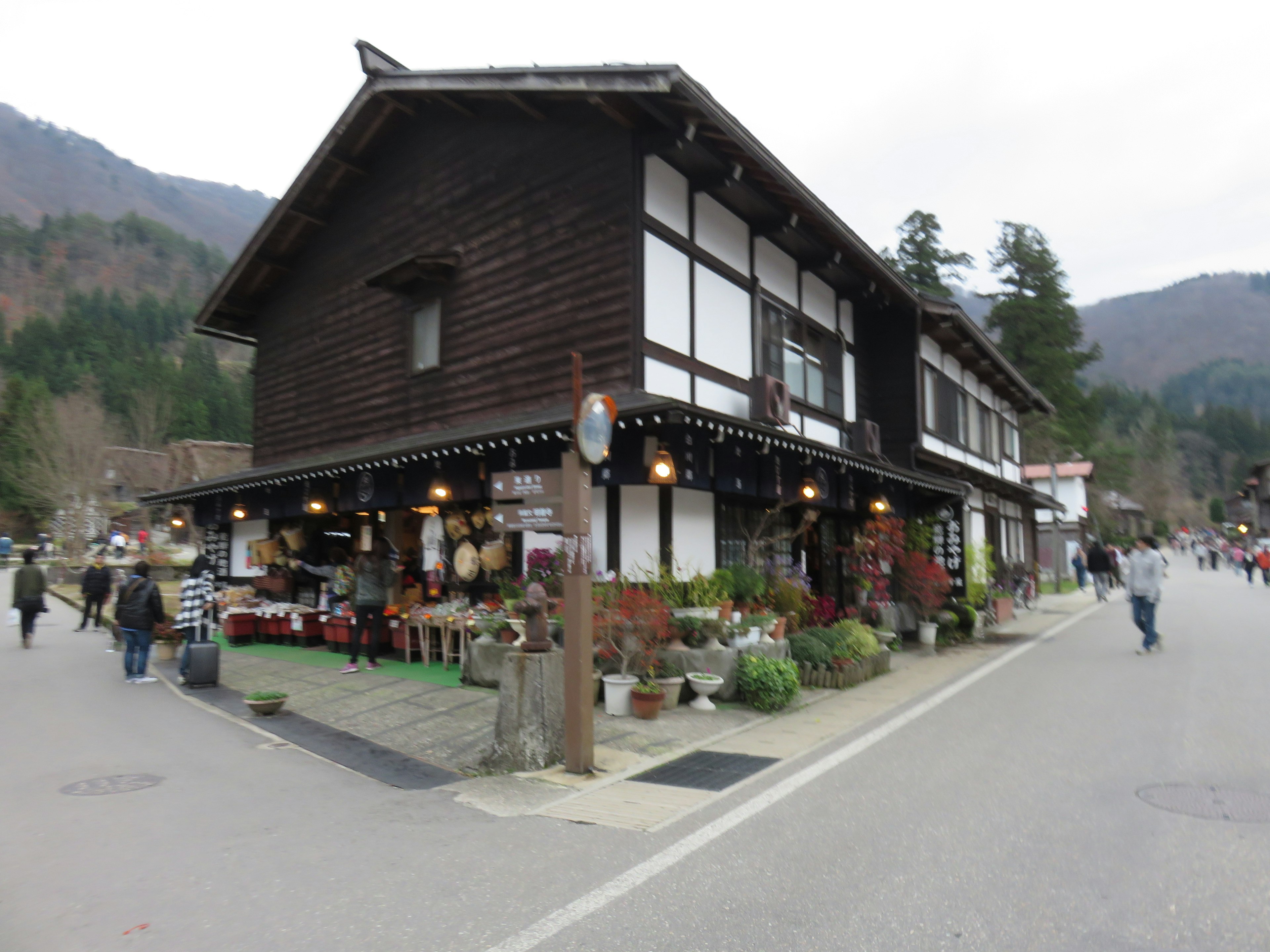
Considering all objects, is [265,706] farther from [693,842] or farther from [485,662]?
[693,842]

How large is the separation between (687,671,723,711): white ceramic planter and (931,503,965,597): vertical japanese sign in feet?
38.0

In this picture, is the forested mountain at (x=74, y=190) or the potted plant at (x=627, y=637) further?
the forested mountain at (x=74, y=190)

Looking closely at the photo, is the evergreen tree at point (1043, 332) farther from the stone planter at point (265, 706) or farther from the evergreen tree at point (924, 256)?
the stone planter at point (265, 706)

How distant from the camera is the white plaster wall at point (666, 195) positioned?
11.3 meters

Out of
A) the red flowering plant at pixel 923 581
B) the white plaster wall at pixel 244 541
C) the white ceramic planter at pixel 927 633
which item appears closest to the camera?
the white ceramic planter at pixel 927 633

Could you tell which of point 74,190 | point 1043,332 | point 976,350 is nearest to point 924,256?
point 1043,332

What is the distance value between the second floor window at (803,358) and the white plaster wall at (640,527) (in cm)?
388

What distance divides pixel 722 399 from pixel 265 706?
7267 millimetres

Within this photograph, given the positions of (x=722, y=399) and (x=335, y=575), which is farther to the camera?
(x=335, y=575)

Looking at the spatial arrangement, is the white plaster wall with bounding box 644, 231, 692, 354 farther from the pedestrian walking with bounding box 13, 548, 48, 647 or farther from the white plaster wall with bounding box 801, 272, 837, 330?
the pedestrian walking with bounding box 13, 548, 48, 647

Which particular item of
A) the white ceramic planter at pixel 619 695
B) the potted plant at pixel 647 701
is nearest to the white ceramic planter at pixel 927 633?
the potted plant at pixel 647 701

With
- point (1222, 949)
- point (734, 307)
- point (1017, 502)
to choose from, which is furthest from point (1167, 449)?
point (1222, 949)

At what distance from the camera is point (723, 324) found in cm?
1247

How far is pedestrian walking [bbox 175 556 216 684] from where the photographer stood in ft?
42.5
